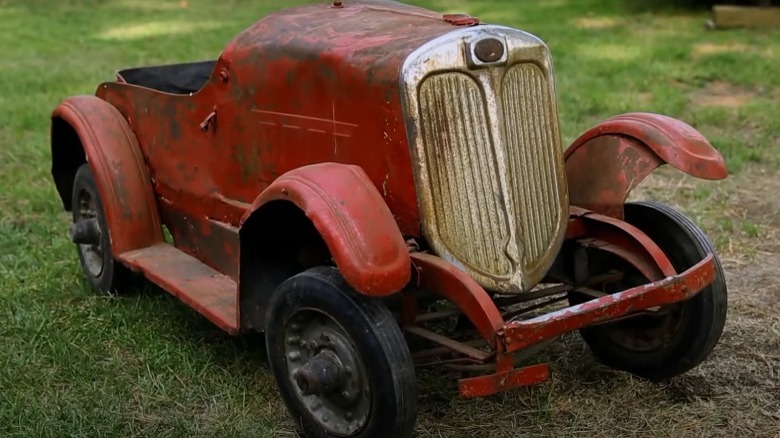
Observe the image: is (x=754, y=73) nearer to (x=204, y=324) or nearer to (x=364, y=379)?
(x=204, y=324)

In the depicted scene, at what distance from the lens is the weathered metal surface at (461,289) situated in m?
2.84

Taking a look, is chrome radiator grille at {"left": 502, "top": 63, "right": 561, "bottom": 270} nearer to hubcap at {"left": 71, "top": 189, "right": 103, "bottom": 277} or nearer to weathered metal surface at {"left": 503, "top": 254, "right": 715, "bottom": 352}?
weathered metal surface at {"left": 503, "top": 254, "right": 715, "bottom": 352}

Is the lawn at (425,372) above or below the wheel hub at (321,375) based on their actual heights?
below

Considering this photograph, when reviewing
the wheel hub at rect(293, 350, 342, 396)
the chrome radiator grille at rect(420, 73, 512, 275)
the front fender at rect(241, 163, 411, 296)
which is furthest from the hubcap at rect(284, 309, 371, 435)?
the chrome radiator grille at rect(420, 73, 512, 275)

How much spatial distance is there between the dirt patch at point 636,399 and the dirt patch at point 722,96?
156 inches

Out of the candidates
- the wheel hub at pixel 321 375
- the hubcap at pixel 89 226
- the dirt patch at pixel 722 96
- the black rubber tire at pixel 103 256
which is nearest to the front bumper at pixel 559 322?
the wheel hub at pixel 321 375

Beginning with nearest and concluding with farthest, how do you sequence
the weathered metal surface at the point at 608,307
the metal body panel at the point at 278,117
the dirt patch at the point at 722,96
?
the weathered metal surface at the point at 608,307, the metal body panel at the point at 278,117, the dirt patch at the point at 722,96

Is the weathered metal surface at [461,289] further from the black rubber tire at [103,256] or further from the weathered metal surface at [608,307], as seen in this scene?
the black rubber tire at [103,256]

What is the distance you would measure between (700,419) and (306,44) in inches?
78.0

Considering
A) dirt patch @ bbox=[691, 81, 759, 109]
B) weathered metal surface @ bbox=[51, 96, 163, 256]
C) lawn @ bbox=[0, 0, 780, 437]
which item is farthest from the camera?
dirt patch @ bbox=[691, 81, 759, 109]

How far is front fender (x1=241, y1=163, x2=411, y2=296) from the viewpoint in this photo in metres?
2.82

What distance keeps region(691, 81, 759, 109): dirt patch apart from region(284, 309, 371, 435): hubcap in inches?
227

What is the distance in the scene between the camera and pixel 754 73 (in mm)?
8992

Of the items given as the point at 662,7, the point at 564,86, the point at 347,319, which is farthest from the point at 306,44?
the point at 662,7
